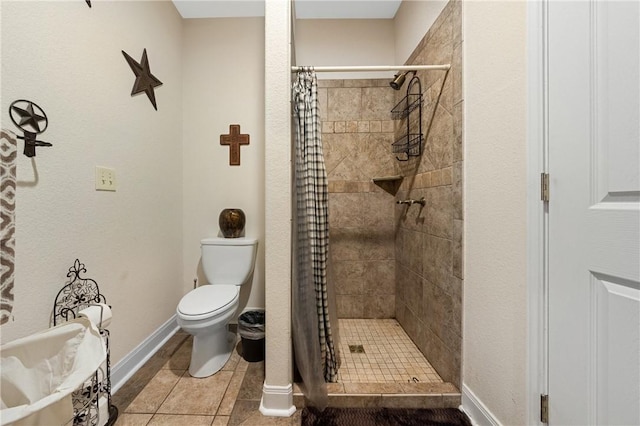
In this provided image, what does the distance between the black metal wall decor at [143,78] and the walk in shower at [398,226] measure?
1305mm

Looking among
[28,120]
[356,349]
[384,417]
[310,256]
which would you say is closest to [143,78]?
[28,120]

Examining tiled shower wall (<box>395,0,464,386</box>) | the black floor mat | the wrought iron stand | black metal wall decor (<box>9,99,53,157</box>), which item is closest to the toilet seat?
the wrought iron stand

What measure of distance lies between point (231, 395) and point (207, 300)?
Answer: 1.81 ft

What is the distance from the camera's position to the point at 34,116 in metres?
1.05

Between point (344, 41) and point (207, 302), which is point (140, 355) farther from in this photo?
point (344, 41)

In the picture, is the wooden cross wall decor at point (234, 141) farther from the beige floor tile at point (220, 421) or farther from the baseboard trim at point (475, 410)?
the baseboard trim at point (475, 410)

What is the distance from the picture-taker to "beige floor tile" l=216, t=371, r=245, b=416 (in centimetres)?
131

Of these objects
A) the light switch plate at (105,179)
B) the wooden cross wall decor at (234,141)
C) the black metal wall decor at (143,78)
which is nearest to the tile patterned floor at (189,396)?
the light switch plate at (105,179)

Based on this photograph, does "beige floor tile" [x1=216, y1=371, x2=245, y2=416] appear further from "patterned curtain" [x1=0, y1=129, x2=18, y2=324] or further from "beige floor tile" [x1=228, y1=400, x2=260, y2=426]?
"patterned curtain" [x1=0, y1=129, x2=18, y2=324]

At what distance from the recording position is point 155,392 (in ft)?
4.70

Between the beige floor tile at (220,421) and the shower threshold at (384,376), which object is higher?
the shower threshold at (384,376)

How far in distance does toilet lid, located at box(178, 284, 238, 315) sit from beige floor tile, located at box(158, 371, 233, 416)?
443 millimetres

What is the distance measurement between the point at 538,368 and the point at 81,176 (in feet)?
7.08

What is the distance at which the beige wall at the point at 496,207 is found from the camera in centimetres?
96
